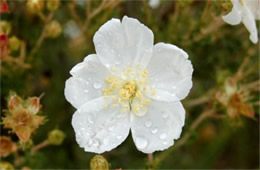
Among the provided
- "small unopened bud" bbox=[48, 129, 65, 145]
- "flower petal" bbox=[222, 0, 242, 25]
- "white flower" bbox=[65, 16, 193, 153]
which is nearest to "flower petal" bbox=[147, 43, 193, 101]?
"white flower" bbox=[65, 16, 193, 153]

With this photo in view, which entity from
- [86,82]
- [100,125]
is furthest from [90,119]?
[86,82]

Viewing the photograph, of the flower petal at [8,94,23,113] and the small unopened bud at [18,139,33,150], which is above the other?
the flower petal at [8,94,23,113]

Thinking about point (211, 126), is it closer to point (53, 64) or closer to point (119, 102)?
point (53, 64)

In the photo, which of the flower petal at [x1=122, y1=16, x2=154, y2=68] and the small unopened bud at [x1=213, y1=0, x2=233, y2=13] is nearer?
the flower petal at [x1=122, y1=16, x2=154, y2=68]

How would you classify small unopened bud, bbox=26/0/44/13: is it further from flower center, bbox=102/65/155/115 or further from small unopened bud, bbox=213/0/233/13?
small unopened bud, bbox=213/0/233/13

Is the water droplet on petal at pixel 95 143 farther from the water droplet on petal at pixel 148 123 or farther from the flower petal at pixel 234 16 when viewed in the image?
the flower petal at pixel 234 16

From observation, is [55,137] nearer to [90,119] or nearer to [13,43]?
[90,119]

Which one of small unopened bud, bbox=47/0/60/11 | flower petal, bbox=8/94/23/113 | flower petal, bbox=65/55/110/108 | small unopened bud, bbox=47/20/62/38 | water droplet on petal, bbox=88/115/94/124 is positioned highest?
small unopened bud, bbox=47/0/60/11
